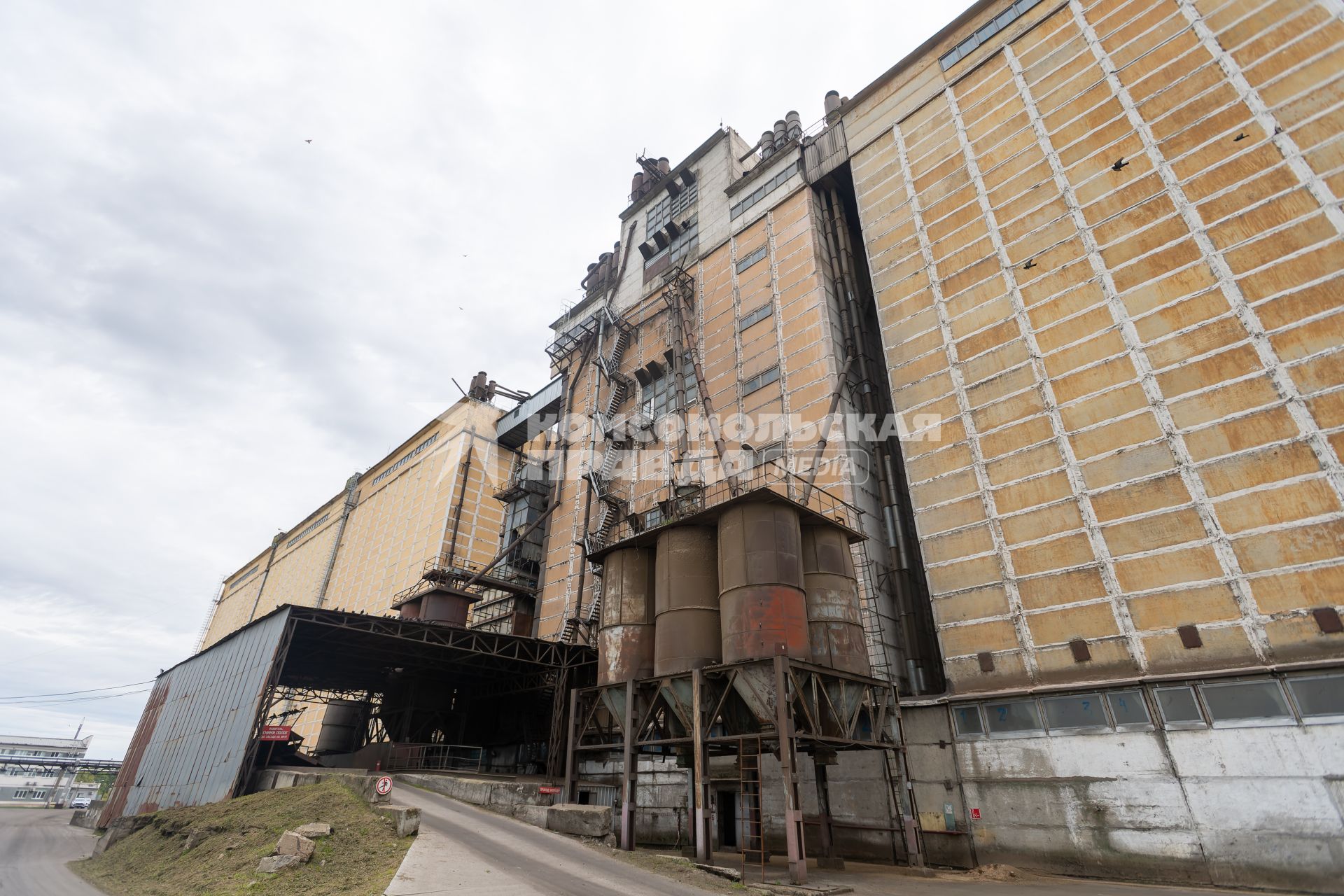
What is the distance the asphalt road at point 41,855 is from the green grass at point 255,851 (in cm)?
90

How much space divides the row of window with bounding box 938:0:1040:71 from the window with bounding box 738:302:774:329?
1286 cm

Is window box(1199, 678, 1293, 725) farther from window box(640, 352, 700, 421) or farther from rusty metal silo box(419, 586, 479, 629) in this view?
rusty metal silo box(419, 586, 479, 629)

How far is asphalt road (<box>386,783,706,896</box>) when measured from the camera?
1102 centimetres

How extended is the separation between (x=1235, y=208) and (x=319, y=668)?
4271cm

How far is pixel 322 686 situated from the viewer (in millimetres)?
35188

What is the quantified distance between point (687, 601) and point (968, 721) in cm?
945

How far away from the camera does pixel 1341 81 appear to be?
18281 mm

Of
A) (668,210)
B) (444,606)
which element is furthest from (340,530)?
(668,210)

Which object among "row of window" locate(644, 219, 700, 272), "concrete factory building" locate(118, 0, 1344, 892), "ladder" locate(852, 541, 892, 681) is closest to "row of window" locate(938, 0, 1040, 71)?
"concrete factory building" locate(118, 0, 1344, 892)

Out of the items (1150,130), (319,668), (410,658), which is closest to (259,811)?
(410,658)

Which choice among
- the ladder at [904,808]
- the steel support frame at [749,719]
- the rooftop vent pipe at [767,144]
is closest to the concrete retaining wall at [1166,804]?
the ladder at [904,808]

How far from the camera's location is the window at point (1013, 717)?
17.6m

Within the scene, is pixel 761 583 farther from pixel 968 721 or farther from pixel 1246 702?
pixel 1246 702

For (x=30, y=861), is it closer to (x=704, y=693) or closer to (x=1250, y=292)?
(x=704, y=693)
